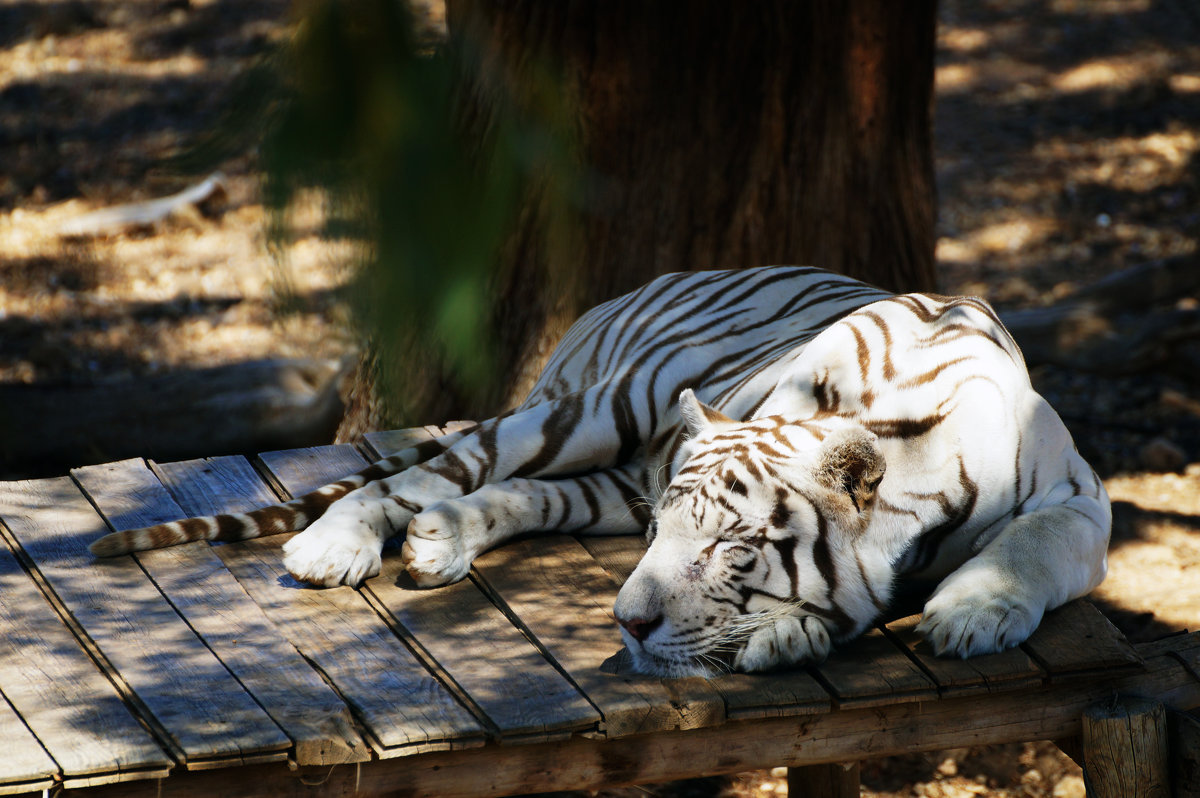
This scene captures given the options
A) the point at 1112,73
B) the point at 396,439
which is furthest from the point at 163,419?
the point at 1112,73

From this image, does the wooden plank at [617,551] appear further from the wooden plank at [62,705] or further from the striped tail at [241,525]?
the wooden plank at [62,705]

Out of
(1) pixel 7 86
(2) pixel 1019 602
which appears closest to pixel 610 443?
(2) pixel 1019 602

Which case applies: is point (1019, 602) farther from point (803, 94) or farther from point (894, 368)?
point (803, 94)

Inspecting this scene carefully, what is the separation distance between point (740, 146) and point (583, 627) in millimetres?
2221

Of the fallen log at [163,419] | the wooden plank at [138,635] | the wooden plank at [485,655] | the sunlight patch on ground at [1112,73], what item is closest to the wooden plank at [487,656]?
the wooden plank at [485,655]

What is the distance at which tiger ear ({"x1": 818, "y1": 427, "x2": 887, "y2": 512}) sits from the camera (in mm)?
2430

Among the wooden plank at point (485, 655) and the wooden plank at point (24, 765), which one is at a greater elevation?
the wooden plank at point (24, 765)

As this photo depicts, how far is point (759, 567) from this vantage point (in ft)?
8.20

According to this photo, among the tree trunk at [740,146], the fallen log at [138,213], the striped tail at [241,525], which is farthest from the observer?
the fallen log at [138,213]

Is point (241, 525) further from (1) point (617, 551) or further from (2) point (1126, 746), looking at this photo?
(2) point (1126, 746)

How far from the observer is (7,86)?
9383 millimetres

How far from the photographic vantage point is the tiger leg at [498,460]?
313 cm

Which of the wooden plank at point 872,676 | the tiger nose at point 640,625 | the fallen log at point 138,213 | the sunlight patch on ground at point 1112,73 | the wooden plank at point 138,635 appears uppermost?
the sunlight patch on ground at point 1112,73

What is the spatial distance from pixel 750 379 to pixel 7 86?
8.18 metres
